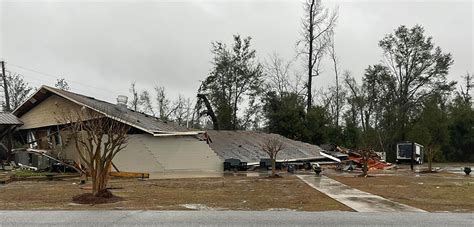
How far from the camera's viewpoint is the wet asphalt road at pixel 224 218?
8797mm

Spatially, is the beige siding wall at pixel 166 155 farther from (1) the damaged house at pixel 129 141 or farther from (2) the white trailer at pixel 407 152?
(2) the white trailer at pixel 407 152

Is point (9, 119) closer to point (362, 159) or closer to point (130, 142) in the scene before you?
point (130, 142)

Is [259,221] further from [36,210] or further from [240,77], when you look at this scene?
[240,77]

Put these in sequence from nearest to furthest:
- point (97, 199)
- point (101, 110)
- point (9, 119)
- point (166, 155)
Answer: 1. point (97, 199)
2. point (101, 110)
3. point (166, 155)
4. point (9, 119)

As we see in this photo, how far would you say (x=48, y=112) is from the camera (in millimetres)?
31688

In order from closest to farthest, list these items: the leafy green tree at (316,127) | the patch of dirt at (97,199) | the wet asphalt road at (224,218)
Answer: the wet asphalt road at (224,218), the patch of dirt at (97,199), the leafy green tree at (316,127)

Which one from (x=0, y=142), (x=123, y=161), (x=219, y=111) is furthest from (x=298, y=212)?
(x=219, y=111)

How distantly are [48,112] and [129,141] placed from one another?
7.05m

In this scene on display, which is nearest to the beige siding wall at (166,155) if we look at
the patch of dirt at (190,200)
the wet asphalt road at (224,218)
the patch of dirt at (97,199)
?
the patch of dirt at (190,200)

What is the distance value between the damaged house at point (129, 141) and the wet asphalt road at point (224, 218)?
17911 mm

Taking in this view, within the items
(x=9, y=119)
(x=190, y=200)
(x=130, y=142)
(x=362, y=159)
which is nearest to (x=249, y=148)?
(x=362, y=159)

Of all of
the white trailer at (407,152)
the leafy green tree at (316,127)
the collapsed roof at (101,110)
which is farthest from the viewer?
the leafy green tree at (316,127)

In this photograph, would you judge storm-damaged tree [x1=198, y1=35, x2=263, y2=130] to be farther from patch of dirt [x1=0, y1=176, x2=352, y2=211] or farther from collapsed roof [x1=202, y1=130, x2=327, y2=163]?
patch of dirt [x1=0, y1=176, x2=352, y2=211]

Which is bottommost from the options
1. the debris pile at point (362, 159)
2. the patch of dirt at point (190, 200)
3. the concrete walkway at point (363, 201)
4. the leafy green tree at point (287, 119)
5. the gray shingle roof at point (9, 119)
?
the patch of dirt at point (190, 200)
